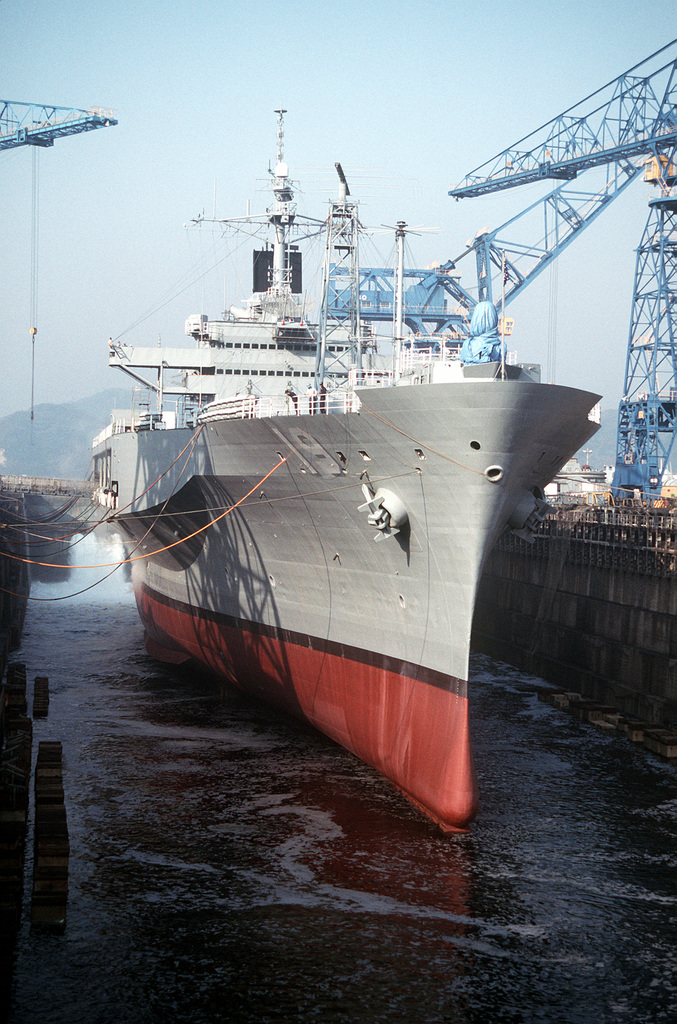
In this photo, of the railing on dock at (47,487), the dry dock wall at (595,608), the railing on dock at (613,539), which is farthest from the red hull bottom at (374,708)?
the railing on dock at (47,487)

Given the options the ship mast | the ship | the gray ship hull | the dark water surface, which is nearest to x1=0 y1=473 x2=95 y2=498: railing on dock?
the ship mast

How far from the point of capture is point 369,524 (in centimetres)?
1255

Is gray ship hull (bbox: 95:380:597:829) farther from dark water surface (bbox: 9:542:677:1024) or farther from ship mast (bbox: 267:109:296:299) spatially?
ship mast (bbox: 267:109:296:299)

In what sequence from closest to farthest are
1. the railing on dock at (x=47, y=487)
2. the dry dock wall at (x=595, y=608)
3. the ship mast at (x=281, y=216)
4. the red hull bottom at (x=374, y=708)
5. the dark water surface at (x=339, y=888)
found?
the dark water surface at (x=339, y=888) < the red hull bottom at (x=374, y=708) < the dry dock wall at (x=595, y=608) < the ship mast at (x=281, y=216) < the railing on dock at (x=47, y=487)

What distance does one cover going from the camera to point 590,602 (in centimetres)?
2139

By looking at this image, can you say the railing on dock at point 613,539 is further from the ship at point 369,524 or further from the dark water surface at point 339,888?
the ship at point 369,524

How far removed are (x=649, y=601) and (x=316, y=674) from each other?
8212 mm

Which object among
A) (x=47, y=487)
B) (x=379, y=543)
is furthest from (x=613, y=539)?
(x=47, y=487)

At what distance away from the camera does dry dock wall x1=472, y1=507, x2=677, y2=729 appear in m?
18.1

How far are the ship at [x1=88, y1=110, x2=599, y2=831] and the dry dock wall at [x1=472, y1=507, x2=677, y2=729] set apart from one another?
6748 millimetres

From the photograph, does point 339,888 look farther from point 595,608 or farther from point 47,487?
point 47,487

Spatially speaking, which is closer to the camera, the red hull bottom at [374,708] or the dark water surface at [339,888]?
the dark water surface at [339,888]

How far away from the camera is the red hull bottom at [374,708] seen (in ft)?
37.7

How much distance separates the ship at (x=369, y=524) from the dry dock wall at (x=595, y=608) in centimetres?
675
